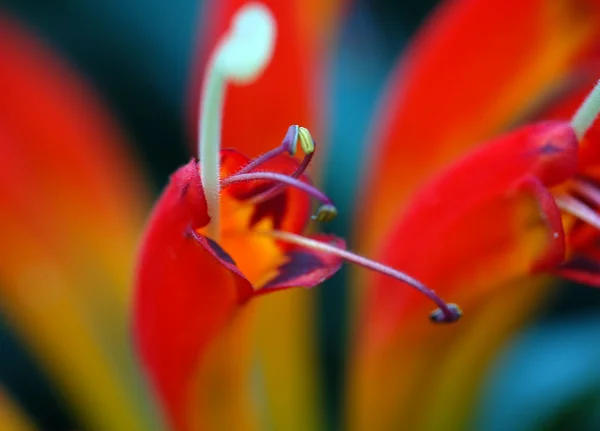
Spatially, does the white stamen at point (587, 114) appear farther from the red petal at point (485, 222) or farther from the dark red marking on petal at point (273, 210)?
the dark red marking on petal at point (273, 210)

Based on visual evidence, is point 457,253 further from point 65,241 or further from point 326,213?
point 65,241

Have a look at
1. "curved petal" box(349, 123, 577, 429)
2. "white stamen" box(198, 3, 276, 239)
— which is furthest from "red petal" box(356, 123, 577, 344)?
"white stamen" box(198, 3, 276, 239)

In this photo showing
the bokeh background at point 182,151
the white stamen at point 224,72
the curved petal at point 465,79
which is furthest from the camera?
the bokeh background at point 182,151

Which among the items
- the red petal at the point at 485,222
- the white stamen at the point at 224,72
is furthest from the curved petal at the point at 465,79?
the white stamen at the point at 224,72

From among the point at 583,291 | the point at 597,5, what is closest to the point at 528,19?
the point at 597,5

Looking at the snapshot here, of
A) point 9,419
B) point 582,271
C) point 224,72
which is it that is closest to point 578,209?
point 582,271
